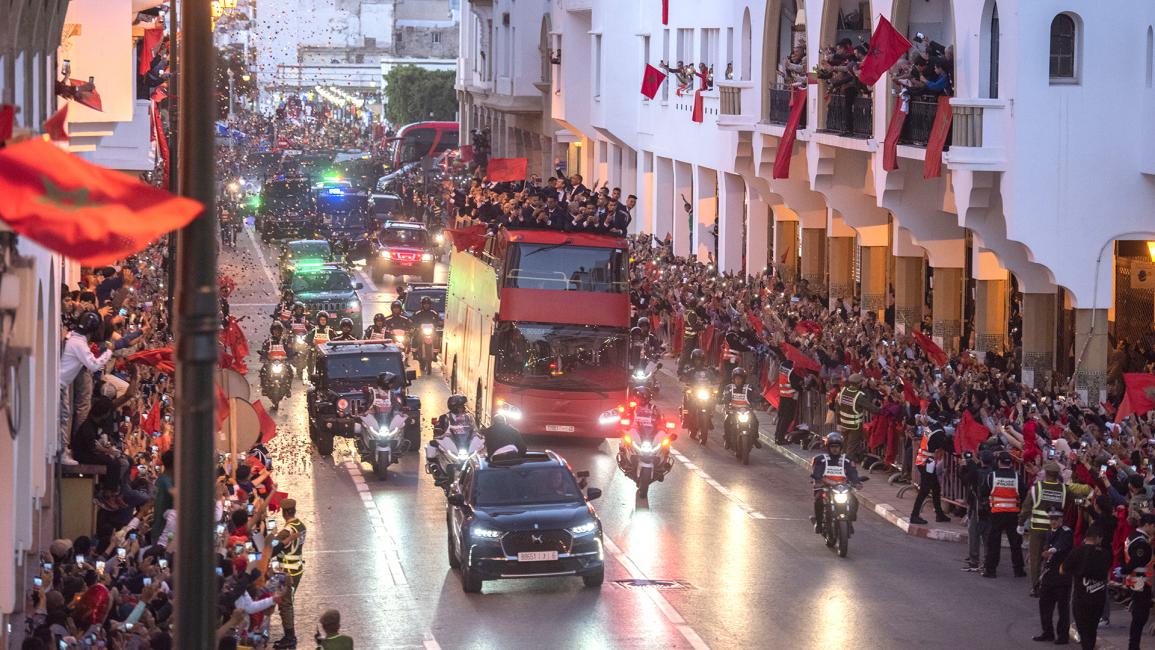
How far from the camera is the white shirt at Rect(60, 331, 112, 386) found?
803 inches

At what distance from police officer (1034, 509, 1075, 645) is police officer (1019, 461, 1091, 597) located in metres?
1.04

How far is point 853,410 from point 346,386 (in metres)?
8.62

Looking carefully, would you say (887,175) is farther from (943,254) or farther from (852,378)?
(852,378)

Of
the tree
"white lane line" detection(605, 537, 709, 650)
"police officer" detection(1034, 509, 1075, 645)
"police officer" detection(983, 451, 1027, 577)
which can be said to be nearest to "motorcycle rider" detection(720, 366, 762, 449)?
"white lane line" detection(605, 537, 709, 650)

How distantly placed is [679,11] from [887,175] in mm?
22340

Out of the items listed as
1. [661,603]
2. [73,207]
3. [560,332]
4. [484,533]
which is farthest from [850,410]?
[73,207]

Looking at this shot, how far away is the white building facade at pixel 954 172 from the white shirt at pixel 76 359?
14.9 m

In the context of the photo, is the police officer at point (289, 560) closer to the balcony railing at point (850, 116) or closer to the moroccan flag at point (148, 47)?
the moroccan flag at point (148, 47)

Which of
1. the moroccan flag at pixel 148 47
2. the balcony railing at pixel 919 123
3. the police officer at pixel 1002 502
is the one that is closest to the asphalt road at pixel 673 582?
the police officer at pixel 1002 502

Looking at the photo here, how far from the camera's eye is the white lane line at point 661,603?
19.6 m

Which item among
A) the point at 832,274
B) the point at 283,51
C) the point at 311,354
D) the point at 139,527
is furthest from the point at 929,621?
the point at 283,51

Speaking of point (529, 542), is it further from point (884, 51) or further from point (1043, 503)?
point (884, 51)

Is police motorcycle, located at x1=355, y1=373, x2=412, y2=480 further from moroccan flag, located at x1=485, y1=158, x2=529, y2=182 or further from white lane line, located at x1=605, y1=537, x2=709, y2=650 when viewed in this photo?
moroccan flag, located at x1=485, y1=158, x2=529, y2=182

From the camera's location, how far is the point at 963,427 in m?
24.5
